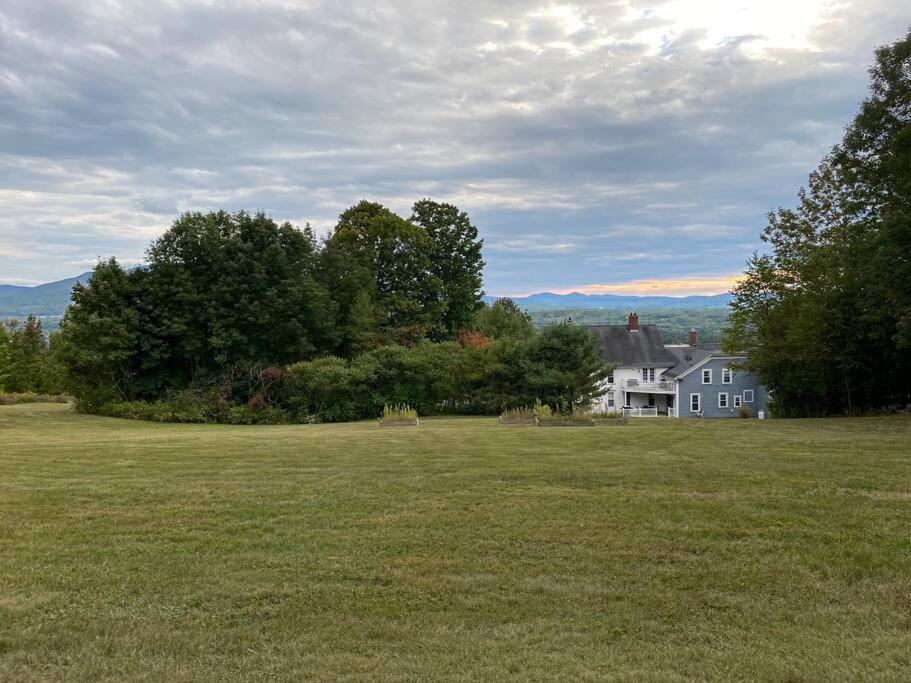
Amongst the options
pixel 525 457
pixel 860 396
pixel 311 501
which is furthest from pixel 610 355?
pixel 311 501

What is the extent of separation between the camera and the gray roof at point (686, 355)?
50.9 m

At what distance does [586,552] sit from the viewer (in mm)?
5277

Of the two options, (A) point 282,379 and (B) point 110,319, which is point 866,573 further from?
(B) point 110,319

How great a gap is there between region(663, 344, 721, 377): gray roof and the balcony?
1.13m

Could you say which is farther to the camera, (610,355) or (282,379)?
(610,355)

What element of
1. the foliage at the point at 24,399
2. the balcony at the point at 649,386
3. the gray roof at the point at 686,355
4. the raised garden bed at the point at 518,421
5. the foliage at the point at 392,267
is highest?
the foliage at the point at 392,267

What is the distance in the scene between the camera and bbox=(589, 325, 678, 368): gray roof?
5256 cm

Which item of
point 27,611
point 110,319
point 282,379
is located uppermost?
point 110,319

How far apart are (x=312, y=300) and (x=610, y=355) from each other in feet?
101

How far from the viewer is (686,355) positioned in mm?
54344

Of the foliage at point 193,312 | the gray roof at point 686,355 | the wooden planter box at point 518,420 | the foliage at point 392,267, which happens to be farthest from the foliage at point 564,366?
the gray roof at point 686,355

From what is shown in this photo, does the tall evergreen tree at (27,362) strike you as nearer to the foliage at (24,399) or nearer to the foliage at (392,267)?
the foliage at (24,399)

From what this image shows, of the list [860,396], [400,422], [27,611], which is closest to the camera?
[27,611]

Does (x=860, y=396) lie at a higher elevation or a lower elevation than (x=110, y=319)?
lower
